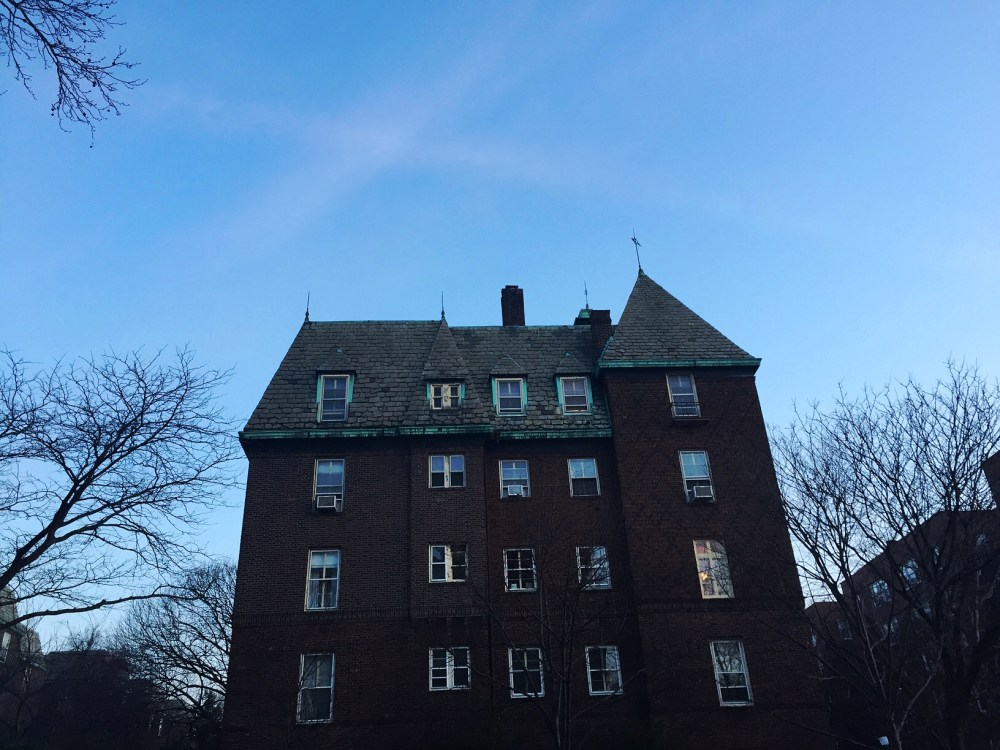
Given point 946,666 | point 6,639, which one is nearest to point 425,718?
point 946,666

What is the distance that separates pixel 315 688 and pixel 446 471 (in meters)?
8.05

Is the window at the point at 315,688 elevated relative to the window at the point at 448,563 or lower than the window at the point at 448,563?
lower

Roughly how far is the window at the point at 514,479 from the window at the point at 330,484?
18.6 ft

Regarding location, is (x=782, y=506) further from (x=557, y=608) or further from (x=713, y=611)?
(x=557, y=608)

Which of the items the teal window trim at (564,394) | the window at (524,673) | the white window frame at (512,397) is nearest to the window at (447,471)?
the white window frame at (512,397)

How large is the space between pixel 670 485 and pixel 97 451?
59.2ft

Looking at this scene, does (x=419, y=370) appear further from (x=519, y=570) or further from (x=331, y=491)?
(x=519, y=570)

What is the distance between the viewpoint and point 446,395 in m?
29.5

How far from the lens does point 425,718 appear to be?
77.9 ft

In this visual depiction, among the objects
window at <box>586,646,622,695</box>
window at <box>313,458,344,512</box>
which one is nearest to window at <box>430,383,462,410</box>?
window at <box>313,458,344,512</box>

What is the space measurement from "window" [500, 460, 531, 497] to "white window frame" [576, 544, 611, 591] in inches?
117

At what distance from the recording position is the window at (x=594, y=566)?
79.4ft

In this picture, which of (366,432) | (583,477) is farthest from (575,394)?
(366,432)

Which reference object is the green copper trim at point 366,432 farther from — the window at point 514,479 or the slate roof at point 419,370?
the window at point 514,479
